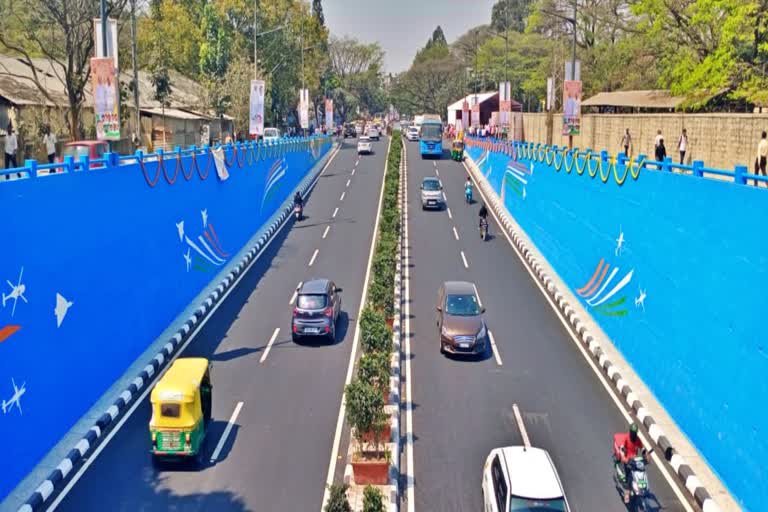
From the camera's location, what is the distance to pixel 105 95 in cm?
2211

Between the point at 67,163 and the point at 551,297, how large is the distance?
57.2ft

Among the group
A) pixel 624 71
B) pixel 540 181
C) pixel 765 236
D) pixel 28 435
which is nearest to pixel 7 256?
pixel 28 435

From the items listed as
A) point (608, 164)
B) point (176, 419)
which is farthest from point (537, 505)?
point (608, 164)

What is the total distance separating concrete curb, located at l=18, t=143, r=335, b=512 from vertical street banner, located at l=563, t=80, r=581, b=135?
1568 cm

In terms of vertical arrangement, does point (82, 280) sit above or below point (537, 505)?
above

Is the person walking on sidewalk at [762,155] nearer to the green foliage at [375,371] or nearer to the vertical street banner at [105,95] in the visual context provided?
the green foliage at [375,371]

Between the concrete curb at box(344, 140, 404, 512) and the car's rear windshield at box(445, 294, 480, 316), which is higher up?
the car's rear windshield at box(445, 294, 480, 316)

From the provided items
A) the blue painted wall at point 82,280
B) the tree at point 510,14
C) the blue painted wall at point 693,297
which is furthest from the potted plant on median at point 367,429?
the tree at point 510,14

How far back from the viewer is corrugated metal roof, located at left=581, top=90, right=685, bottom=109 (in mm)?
47731

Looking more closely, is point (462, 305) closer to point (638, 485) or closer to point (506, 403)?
point (506, 403)

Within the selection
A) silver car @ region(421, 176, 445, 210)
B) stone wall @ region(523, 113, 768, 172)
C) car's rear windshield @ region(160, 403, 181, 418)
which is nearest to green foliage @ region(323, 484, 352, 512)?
car's rear windshield @ region(160, 403, 181, 418)

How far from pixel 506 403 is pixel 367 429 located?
193 inches

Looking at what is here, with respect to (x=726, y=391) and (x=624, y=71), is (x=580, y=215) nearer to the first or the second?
(x=726, y=391)

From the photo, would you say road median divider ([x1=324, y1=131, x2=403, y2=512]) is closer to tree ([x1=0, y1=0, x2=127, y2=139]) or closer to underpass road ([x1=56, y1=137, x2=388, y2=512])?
underpass road ([x1=56, y1=137, x2=388, y2=512])
